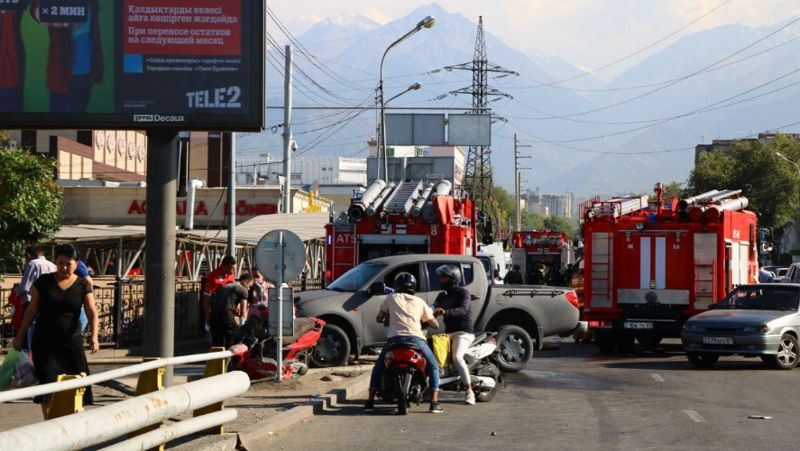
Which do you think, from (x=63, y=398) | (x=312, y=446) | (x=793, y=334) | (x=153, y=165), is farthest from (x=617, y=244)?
(x=63, y=398)

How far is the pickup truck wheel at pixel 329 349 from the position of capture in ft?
59.1

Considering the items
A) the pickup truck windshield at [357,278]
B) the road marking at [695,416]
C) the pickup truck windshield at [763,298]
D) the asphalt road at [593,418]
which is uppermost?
the pickup truck windshield at [357,278]

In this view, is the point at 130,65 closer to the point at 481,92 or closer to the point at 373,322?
the point at 373,322

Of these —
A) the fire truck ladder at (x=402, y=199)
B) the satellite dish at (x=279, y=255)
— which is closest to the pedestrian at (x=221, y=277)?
the satellite dish at (x=279, y=255)

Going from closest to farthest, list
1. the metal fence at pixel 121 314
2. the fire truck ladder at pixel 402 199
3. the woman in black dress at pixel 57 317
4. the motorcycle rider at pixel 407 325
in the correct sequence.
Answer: the woman in black dress at pixel 57 317 < the motorcycle rider at pixel 407 325 < the metal fence at pixel 121 314 < the fire truck ladder at pixel 402 199

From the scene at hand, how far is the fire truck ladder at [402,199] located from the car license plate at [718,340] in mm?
7056

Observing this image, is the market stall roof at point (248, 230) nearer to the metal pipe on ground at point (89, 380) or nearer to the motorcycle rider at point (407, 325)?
the motorcycle rider at point (407, 325)

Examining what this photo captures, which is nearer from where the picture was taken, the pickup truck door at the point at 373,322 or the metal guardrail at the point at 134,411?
the metal guardrail at the point at 134,411

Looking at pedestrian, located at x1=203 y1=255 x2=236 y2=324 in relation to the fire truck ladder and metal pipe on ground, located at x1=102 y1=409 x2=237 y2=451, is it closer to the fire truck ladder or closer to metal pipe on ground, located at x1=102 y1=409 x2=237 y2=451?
the fire truck ladder

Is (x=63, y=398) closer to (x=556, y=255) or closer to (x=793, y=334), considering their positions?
(x=793, y=334)

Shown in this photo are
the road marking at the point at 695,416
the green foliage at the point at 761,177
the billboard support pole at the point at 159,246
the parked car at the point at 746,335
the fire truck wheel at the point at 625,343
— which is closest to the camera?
the road marking at the point at 695,416

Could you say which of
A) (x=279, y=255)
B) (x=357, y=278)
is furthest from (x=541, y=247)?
(x=279, y=255)

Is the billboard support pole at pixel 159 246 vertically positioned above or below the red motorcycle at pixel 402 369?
above

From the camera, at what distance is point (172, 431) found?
9.30 metres
